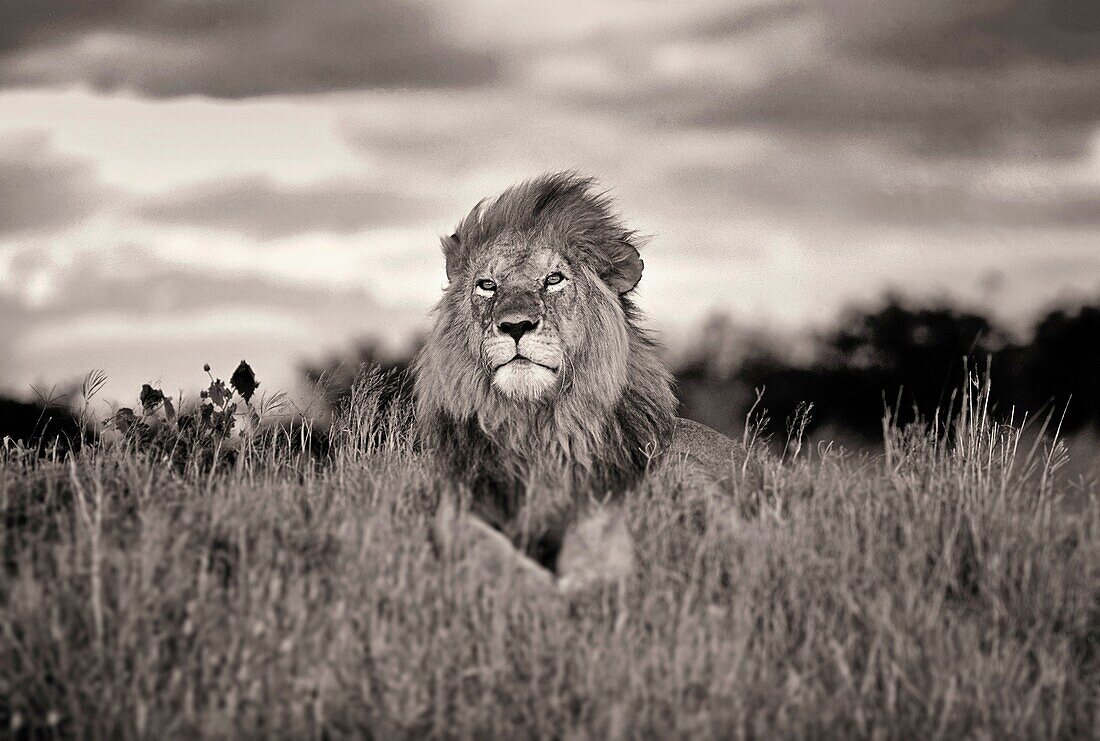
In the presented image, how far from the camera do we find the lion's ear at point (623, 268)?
6.33 m

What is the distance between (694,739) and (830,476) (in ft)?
8.84

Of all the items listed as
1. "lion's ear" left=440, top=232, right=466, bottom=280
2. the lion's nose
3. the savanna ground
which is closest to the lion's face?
the lion's nose

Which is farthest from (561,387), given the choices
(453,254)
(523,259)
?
(453,254)

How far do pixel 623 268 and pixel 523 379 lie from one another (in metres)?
0.95

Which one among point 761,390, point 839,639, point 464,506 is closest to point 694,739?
point 839,639

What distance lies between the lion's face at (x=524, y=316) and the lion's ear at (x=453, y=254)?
174mm

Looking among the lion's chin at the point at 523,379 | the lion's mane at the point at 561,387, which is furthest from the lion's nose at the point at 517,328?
the lion's mane at the point at 561,387

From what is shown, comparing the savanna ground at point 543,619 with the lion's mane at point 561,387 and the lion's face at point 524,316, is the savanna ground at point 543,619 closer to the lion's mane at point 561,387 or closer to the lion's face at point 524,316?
the lion's mane at point 561,387

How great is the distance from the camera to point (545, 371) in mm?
5820

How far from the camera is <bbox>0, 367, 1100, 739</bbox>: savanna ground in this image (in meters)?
4.36

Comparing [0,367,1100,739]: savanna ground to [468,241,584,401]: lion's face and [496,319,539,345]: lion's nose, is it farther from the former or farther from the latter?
[496,319,539,345]: lion's nose

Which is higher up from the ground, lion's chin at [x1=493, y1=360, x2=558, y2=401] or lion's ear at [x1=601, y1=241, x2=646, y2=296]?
lion's ear at [x1=601, y1=241, x2=646, y2=296]

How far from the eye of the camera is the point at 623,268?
21.0 feet

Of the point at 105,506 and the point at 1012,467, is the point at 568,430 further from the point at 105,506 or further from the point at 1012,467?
the point at 1012,467
